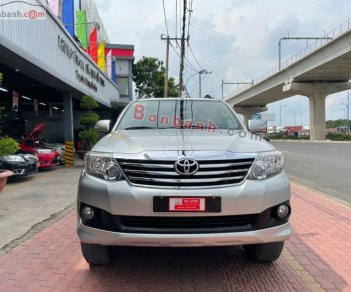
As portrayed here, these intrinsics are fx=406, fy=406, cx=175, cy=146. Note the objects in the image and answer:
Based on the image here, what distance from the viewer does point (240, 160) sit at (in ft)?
11.6

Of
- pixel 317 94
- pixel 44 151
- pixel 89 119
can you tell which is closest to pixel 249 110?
pixel 317 94

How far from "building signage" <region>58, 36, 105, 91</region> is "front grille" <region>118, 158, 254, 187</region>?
40.8ft

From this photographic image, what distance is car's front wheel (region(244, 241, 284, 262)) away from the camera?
157 inches

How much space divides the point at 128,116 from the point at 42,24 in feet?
29.3

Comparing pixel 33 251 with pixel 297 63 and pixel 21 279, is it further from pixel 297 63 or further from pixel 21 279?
pixel 297 63

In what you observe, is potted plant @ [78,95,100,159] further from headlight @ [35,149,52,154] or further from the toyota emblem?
the toyota emblem

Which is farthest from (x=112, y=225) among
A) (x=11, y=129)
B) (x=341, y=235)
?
(x=11, y=129)

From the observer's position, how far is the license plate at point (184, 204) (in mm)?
3316

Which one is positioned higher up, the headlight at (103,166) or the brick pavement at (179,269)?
the headlight at (103,166)

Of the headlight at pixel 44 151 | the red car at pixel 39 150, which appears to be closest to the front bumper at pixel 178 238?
the red car at pixel 39 150

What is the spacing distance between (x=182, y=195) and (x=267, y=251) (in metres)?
1.29

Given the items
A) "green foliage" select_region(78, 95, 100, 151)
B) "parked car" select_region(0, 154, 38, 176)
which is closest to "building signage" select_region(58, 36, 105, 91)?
"green foliage" select_region(78, 95, 100, 151)

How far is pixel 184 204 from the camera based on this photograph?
3.32 m

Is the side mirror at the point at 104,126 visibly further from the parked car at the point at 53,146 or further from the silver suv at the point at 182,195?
the parked car at the point at 53,146
